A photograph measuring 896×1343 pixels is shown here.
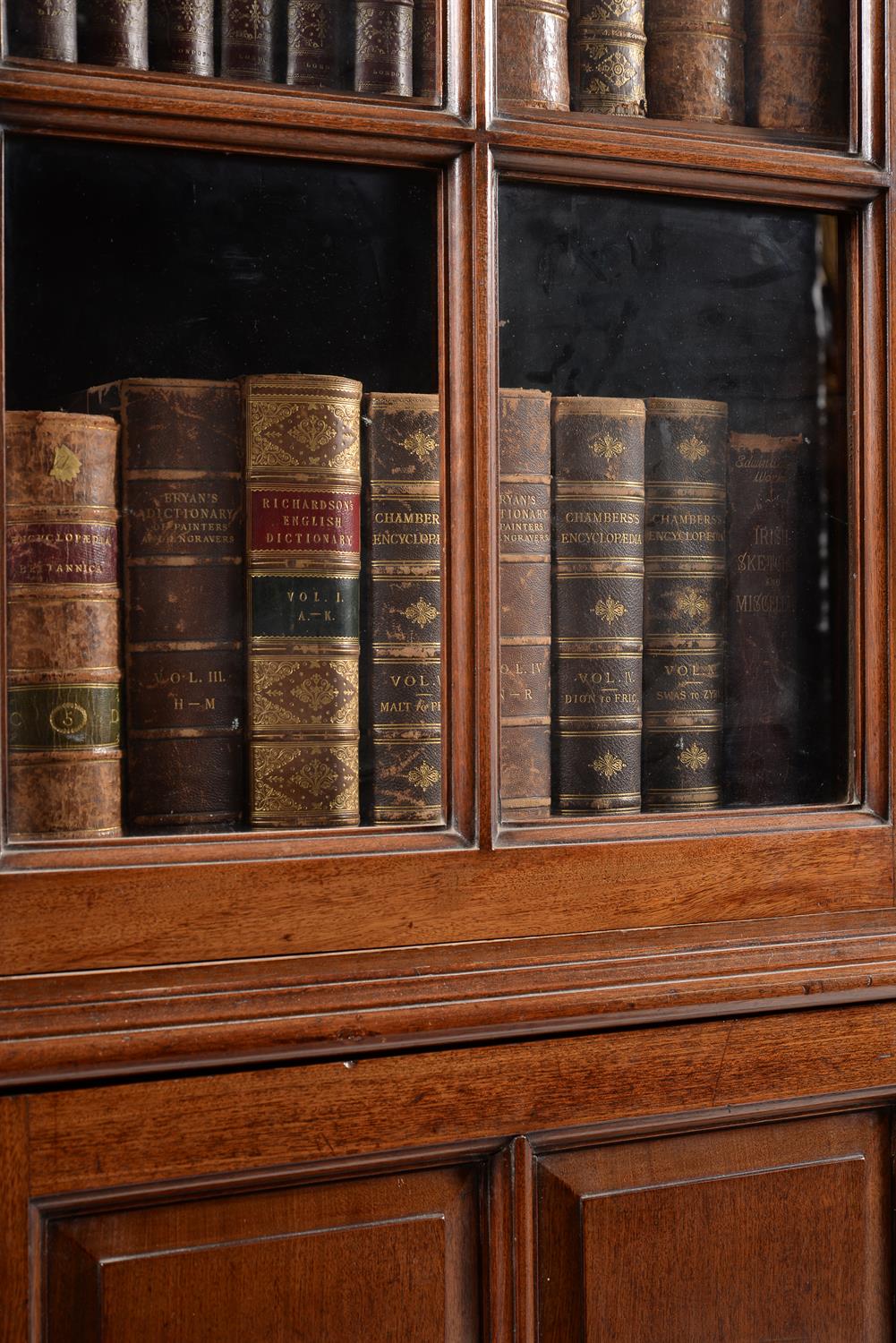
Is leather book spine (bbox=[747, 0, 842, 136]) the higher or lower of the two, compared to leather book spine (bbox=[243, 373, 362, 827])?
higher

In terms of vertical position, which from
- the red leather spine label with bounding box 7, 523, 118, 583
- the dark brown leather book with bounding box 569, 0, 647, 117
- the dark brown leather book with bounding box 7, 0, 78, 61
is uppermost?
the dark brown leather book with bounding box 569, 0, 647, 117

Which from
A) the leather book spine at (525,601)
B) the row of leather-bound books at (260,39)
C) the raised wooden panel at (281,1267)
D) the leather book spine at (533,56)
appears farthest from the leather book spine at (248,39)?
the raised wooden panel at (281,1267)

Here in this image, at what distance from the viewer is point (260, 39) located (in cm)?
85

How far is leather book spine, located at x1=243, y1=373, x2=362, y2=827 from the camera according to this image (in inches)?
34.0

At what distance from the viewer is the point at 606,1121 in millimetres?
884

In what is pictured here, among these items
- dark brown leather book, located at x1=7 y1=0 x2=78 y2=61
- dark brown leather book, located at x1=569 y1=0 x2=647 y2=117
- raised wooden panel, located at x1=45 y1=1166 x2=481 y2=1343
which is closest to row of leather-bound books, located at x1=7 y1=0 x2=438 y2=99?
dark brown leather book, located at x1=7 y1=0 x2=78 y2=61

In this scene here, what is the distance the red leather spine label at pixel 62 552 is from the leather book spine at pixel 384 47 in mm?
327

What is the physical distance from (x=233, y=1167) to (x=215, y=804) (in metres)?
0.21

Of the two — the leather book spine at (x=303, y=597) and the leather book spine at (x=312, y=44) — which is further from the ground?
the leather book spine at (x=312, y=44)

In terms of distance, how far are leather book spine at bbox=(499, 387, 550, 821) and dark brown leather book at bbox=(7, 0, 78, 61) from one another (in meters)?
0.33

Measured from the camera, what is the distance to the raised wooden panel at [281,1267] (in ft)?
2.57

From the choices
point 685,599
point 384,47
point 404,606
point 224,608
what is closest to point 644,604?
point 685,599

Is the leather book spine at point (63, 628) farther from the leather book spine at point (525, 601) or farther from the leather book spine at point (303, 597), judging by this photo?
the leather book spine at point (525, 601)

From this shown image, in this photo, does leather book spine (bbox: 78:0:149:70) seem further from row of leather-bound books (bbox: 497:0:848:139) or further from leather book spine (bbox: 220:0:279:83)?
row of leather-bound books (bbox: 497:0:848:139)
